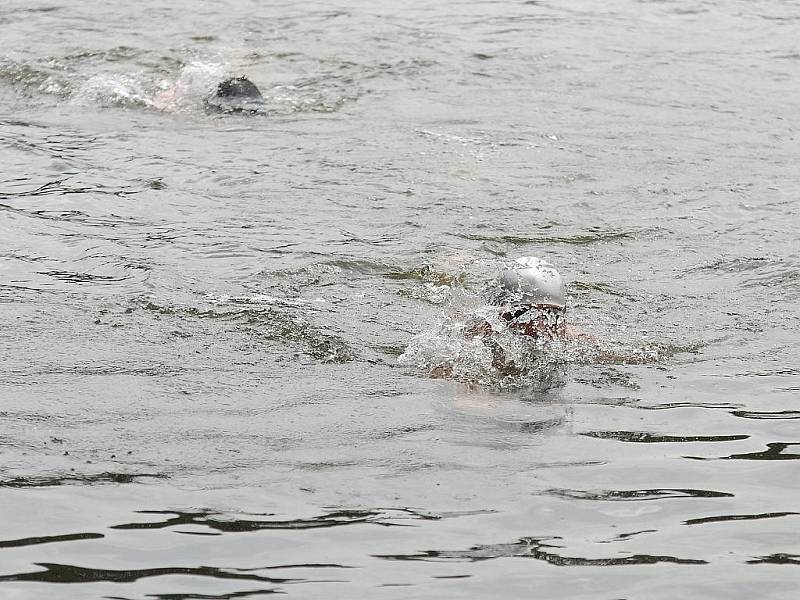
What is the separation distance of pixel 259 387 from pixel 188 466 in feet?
3.54

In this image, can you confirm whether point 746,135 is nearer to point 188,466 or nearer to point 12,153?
point 12,153

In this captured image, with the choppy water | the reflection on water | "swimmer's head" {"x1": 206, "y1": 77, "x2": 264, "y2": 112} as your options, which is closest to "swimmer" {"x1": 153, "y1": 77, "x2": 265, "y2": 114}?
"swimmer's head" {"x1": 206, "y1": 77, "x2": 264, "y2": 112}

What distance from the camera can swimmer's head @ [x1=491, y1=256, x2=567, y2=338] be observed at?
762 centimetres

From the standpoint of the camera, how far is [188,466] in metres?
5.88

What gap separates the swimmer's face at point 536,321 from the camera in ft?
25.2

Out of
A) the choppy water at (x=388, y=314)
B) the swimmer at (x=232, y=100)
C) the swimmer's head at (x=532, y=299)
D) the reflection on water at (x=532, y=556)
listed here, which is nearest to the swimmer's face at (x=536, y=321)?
the swimmer's head at (x=532, y=299)

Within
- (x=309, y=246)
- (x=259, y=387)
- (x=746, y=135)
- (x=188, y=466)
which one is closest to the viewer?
(x=188, y=466)

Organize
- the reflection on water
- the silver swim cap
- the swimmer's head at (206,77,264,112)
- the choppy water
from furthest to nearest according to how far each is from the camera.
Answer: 1. the swimmer's head at (206,77,264,112)
2. the silver swim cap
3. the choppy water
4. the reflection on water

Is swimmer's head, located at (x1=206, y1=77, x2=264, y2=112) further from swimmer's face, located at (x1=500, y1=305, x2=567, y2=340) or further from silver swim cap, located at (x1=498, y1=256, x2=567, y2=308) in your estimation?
swimmer's face, located at (x1=500, y1=305, x2=567, y2=340)

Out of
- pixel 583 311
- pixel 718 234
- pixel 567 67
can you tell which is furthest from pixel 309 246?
pixel 567 67

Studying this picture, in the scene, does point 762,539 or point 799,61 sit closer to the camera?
point 762,539

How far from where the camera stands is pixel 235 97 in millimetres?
12336

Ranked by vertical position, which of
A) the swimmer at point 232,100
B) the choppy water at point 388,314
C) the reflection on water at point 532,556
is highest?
the swimmer at point 232,100

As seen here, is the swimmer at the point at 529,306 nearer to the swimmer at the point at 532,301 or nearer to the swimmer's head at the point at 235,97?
the swimmer at the point at 532,301
